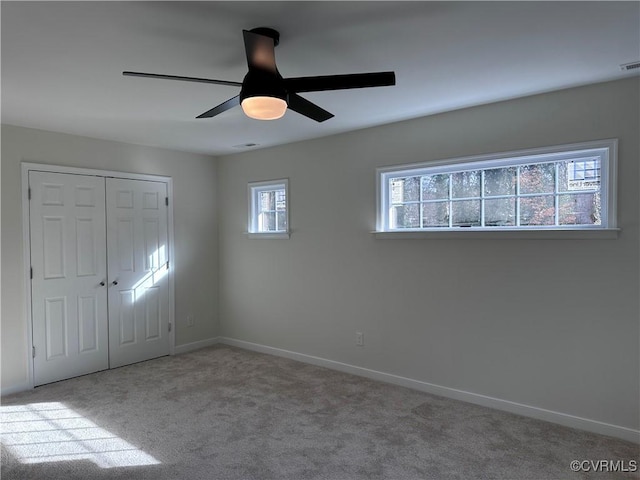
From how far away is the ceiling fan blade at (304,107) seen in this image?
2.17 metres

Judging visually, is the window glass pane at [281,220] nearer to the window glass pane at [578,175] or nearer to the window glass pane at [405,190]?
the window glass pane at [405,190]

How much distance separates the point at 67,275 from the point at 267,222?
7.11ft

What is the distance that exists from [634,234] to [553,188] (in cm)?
60

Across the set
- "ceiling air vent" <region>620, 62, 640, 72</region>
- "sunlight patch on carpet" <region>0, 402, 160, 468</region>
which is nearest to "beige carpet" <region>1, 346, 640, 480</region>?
"sunlight patch on carpet" <region>0, 402, 160, 468</region>

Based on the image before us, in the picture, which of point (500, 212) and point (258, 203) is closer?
point (500, 212)

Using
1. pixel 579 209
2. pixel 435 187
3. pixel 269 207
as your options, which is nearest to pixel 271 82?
pixel 435 187

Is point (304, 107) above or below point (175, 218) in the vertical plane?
above

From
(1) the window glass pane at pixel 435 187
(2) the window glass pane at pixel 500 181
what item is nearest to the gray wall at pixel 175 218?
(1) the window glass pane at pixel 435 187

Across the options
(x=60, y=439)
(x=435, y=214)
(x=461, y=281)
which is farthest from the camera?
(x=435, y=214)

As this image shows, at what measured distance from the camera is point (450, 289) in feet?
11.5

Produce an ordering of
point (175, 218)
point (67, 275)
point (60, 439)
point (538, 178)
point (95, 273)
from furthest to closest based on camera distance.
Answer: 1. point (175, 218)
2. point (95, 273)
3. point (67, 275)
4. point (538, 178)
5. point (60, 439)

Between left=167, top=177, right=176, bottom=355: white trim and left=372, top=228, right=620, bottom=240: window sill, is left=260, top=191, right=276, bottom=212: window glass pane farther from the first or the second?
left=372, top=228, right=620, bottom=240: window sill

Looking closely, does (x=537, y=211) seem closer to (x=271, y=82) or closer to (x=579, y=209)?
(x=579, y=209)

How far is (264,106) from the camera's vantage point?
194 centimetres
